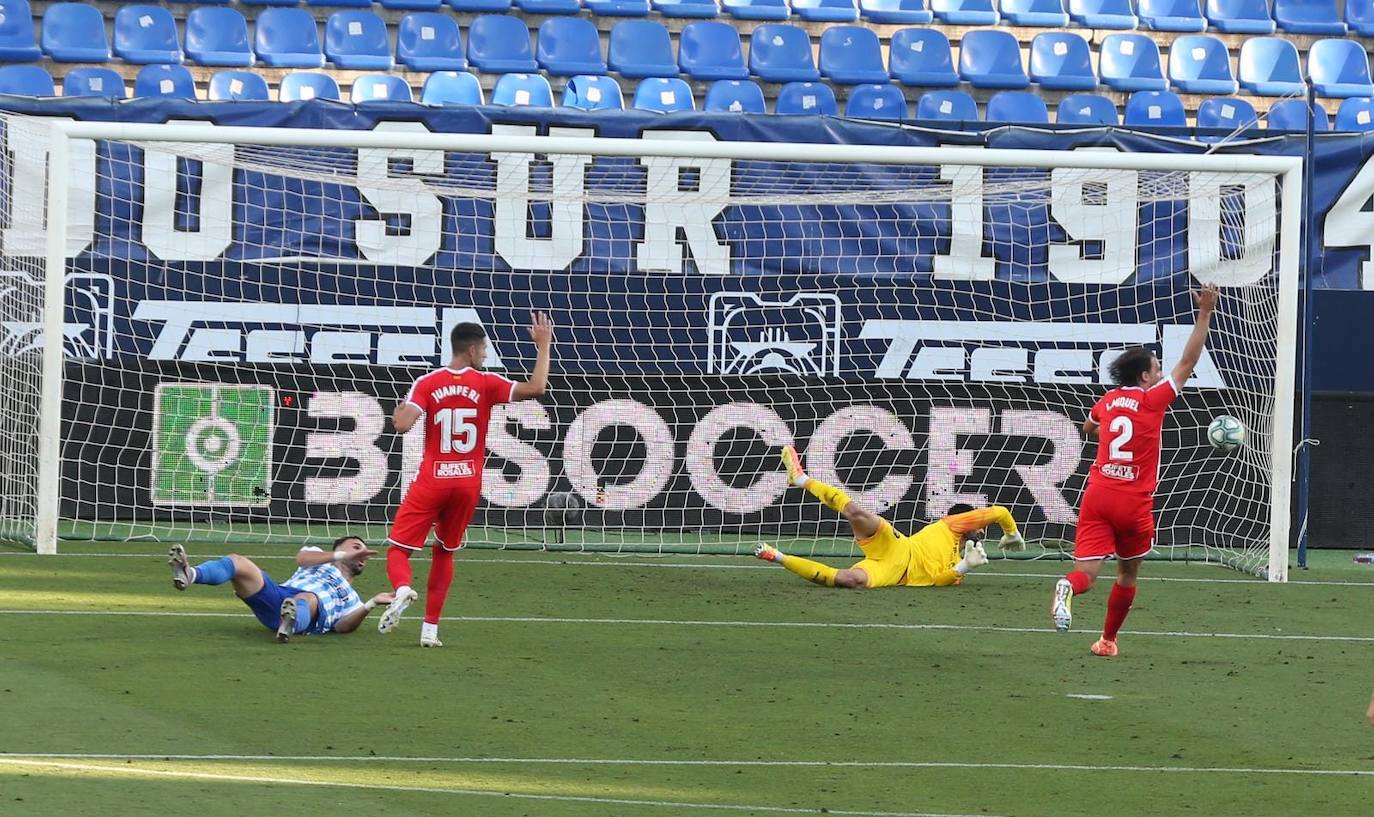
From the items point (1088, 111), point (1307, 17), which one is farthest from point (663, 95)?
point (1307, 17)

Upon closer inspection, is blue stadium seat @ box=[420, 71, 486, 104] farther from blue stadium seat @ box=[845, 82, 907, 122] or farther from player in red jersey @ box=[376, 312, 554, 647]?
player in red jersey @ box=[376, 312, 554, 647]

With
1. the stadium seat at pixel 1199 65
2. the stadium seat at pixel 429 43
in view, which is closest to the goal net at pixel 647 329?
the stadium seat at pixel 429 43

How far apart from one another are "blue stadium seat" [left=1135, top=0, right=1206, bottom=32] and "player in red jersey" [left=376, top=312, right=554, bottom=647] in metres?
13.3

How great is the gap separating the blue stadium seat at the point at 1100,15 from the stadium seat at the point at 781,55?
130 inches

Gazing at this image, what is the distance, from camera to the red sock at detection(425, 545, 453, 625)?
9.66 meters

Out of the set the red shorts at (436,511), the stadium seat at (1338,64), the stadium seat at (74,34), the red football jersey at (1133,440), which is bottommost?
the red shorts at (436,511)

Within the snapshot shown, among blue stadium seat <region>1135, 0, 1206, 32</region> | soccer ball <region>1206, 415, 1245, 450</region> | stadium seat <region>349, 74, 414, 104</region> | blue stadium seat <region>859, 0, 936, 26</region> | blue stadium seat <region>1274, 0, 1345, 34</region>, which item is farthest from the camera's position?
blue stadium seat <region>1274, 0, 1345, 34</region>

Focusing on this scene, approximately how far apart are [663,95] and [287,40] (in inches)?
151

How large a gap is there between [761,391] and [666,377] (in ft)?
2.63

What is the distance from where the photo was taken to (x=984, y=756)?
23.7 ft

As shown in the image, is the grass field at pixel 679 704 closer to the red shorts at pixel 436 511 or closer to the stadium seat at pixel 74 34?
the red shorts at pixel 436 511

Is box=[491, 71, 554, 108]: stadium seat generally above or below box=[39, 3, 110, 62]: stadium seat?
below

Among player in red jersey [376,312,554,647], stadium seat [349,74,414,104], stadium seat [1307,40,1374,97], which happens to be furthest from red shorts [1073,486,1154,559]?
stadium seat [1307,40,1374,97]

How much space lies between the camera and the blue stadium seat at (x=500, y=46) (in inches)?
743
